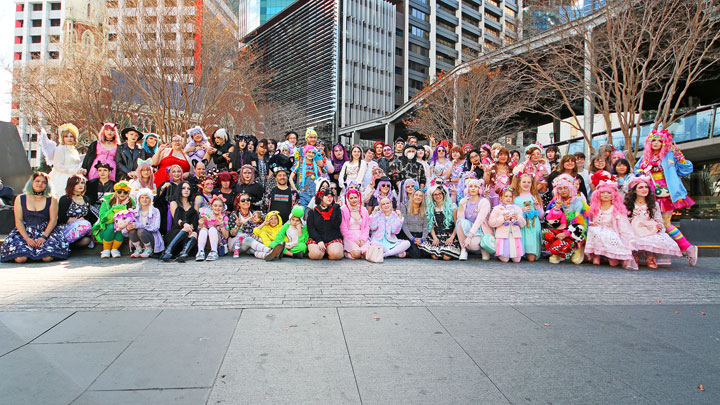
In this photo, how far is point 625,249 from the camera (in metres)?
7.09

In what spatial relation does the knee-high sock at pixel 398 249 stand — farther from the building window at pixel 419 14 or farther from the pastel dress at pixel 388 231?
the building window at pixel 419 14

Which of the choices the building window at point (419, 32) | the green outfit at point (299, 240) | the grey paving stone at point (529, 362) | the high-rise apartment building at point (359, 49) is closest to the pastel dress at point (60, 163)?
the green outfit at point (299, 240)

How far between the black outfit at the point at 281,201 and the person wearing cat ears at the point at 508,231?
13.1 feet

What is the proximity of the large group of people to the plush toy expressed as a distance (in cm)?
2

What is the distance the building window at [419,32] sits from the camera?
6235cm

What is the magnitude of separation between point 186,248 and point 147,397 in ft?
16.3

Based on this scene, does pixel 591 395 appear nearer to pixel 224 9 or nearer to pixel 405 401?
pixel 405 401

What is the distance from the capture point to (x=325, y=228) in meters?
7.53

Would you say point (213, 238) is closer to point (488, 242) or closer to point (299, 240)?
point (299, 240)

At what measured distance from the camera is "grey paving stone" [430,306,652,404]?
252 centimetres

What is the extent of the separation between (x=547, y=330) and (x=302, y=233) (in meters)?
4.89

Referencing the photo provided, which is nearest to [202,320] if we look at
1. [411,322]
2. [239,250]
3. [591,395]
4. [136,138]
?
[411,322]

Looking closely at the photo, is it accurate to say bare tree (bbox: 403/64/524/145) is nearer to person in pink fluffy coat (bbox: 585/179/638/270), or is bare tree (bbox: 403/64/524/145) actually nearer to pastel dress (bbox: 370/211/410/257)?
person in pink fluffy coat (bbox: 585/179/638/270)

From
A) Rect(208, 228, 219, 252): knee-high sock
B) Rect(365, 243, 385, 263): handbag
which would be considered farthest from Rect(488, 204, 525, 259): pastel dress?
Rect(208, 228, 219, 252): knee-high sock
